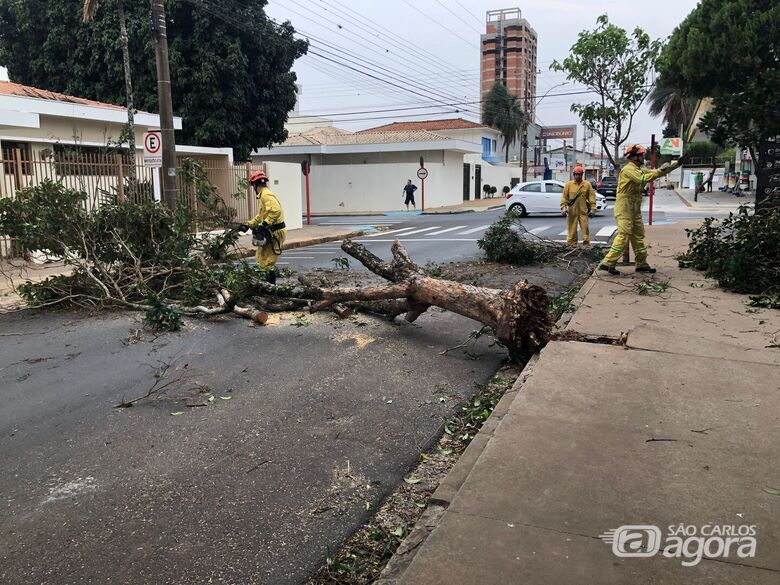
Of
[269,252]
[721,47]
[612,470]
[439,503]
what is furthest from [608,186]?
[439,503]

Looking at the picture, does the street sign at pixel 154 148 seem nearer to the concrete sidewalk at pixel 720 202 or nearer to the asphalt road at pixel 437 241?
the asphalt road at pixel 437 241

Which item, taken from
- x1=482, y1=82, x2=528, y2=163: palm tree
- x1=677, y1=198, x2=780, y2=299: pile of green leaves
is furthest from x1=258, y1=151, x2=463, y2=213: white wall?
x1=482, y1=82, x2=528, y2=163: palm tree

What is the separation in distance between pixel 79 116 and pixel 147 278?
356 inches

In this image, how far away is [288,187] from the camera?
2227cm

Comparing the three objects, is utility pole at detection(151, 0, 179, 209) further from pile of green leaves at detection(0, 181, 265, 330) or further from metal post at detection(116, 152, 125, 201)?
pile of green leaves at detection(0, 181, 265, 330)

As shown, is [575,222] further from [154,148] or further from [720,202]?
[720,202]

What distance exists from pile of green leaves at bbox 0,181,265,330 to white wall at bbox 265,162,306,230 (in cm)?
1272

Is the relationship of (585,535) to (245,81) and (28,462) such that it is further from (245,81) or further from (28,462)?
(245,81)

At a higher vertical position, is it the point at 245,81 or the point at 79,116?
the point at 245,81

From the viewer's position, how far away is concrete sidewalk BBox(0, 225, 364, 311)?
9.23 metres

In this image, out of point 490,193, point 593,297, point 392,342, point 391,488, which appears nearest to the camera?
point 391,488

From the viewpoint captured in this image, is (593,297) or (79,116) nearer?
(593,297)

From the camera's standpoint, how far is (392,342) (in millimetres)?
6613

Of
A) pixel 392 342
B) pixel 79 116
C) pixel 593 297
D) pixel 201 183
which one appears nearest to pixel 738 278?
pixel 593 297
